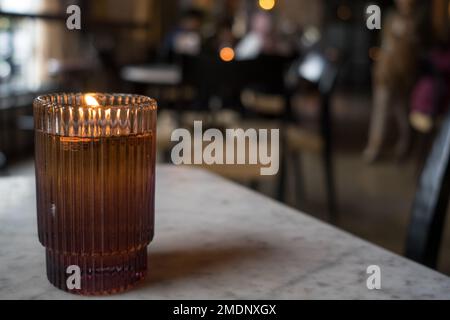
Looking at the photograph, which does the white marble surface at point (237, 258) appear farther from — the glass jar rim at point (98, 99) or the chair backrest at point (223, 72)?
the chair backrest at point (223, 72)

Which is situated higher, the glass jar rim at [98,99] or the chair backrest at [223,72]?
the glass jar rim at [98,99]

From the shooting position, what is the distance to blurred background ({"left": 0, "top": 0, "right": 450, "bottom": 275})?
2629 millimetres

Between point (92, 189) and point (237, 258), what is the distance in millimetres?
163

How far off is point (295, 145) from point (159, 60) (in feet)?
7.92

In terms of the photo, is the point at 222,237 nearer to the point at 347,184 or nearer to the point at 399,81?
the point at 347,184

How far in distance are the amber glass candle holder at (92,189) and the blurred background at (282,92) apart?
477mm

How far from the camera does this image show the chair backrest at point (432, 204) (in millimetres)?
767

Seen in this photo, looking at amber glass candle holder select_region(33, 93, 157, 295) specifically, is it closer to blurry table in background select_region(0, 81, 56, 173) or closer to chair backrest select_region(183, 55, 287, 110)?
chair backrest select_region(183, 55, 287, 110)

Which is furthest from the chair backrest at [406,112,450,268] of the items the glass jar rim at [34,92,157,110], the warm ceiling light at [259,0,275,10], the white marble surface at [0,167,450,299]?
the warm ceiling light at [259,0,275,10]

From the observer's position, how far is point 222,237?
0.58 metres

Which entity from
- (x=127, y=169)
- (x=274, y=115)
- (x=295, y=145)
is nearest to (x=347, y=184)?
(x=274, y=115)

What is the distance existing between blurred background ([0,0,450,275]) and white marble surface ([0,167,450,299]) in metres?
0.27

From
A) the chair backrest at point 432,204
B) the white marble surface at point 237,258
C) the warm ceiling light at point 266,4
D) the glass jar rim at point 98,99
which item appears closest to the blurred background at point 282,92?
the chair backrest at point 432,204

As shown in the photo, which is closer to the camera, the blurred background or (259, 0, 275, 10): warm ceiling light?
the blurred background
